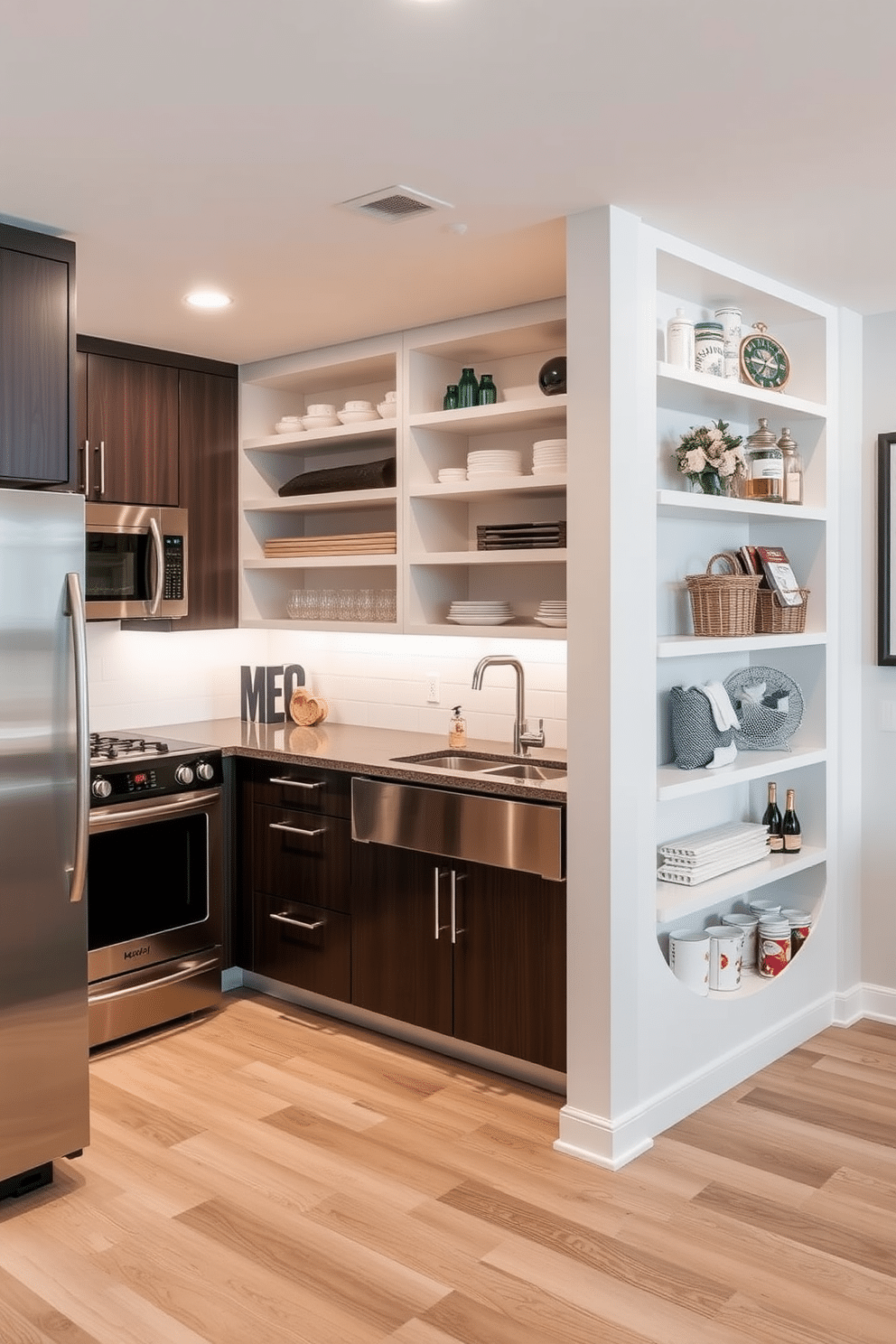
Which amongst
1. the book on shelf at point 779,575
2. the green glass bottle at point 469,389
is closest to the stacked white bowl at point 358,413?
the green glass bottle at point 469,389

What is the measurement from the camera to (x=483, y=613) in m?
4.04

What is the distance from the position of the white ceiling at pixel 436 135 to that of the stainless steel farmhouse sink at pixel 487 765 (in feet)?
4.97

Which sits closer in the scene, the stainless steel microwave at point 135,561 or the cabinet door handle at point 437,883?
the cabinet door handle at point 437,883

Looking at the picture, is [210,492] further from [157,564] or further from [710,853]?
[710,853]

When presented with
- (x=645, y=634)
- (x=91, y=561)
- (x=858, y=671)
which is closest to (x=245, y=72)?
(x=645, y=634)

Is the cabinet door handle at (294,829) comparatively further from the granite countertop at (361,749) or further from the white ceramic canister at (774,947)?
the white ceramic canister at (774,947)

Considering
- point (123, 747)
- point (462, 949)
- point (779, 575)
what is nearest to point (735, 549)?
point (779, 575)

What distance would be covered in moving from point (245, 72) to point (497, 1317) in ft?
8.24

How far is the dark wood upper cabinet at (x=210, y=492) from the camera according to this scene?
4625 millimetres

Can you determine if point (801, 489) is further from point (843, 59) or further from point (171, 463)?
point (171, 463)

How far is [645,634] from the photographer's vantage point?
10.3 feet

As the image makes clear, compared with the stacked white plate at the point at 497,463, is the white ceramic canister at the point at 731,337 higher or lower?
higher

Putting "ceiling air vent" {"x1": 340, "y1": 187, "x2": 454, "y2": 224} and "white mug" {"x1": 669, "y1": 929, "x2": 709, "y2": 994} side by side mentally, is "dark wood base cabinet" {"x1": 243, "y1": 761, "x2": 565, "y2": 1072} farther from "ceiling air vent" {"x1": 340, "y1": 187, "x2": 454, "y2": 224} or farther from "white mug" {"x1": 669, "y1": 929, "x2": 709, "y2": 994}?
"ceiling air vent" {"x1": 340, "y1": 187, "x2": 454, "y2": 224}

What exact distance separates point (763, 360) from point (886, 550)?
858 mm
